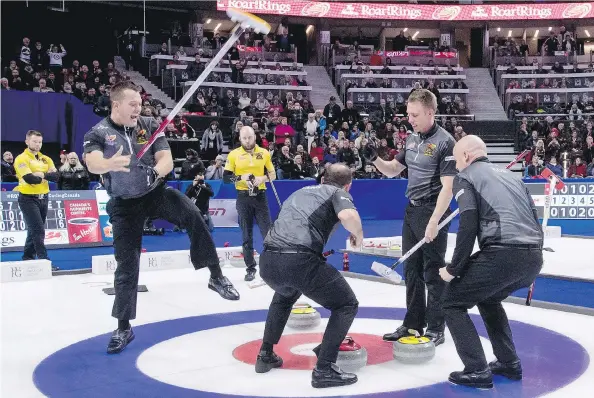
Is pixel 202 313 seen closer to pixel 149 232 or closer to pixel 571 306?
pixel 571 306

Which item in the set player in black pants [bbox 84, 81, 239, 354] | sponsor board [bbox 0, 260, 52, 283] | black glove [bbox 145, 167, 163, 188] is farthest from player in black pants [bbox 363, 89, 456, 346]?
sponsor board [bbox 0, 260, 52, 283]

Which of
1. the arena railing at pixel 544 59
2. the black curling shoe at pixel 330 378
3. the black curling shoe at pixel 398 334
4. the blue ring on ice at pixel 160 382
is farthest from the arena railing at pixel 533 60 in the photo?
the black curling shoe at pixel 330 378

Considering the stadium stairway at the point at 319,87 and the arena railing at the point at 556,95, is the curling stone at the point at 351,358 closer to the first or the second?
the stadium stairway at the point at 319,87

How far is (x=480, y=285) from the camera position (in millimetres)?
4621

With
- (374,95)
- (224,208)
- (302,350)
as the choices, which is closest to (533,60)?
(374,95)

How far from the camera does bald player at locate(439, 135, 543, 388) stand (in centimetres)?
460

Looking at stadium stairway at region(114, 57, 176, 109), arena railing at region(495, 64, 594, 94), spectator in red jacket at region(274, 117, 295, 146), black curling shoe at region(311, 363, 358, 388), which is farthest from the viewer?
arena railing at region(495, 64, 594, 94)

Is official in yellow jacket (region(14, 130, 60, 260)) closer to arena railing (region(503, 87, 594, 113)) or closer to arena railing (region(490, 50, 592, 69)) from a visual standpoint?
arena railing (region(503, 87, 594, 113))

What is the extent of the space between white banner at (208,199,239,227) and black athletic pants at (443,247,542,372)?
11.6 meters

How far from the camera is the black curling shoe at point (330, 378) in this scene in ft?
15.4

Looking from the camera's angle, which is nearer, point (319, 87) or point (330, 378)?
point (330, 378)

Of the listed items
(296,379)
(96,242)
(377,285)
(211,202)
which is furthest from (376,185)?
(296,379)

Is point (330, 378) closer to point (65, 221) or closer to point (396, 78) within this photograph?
point (65, 221)

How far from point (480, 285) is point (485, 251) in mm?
231
